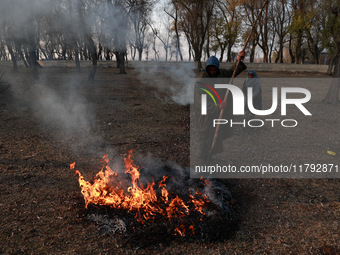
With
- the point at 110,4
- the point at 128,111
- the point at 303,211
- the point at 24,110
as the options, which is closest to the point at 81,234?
the point at 303,211

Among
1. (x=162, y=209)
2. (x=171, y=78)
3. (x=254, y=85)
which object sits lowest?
(x=162, y=209)

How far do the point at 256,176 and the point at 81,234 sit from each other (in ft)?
11.8

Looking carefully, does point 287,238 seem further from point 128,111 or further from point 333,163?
point 128,111

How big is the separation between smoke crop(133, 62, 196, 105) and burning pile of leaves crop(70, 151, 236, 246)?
8528mm

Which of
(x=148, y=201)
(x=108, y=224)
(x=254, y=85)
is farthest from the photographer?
(x=254, y=85)

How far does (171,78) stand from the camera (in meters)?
22.0

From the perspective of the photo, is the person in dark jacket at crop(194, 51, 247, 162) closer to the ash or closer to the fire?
the fire

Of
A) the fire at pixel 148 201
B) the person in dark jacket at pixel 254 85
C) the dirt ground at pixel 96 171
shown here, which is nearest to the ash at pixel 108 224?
the dirt ground at pixel 96 171

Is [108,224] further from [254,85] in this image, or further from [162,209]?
[254,85]

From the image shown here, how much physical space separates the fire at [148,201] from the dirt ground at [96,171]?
0.30 m

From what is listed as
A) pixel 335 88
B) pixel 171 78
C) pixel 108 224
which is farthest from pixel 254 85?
pixel 171 78

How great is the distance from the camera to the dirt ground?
3293 mm

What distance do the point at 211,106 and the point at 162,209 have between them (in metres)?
2.20

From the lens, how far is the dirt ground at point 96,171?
329 cm
